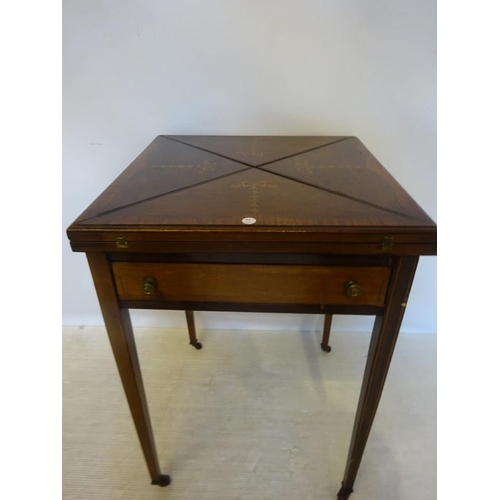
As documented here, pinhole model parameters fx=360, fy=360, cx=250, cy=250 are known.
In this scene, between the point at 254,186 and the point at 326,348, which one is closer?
the point at 254,186

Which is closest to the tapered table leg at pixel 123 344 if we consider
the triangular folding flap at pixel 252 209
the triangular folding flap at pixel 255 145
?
the triangular folding flap at pixel 252 209

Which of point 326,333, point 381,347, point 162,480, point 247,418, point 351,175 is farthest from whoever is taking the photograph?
point 326,333

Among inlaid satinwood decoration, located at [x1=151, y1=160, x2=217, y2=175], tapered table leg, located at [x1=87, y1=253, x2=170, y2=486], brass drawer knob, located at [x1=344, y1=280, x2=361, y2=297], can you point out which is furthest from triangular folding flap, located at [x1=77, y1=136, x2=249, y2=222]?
brass drawer knob, located at [x1=344, y1=280, x2=361, y2=297]

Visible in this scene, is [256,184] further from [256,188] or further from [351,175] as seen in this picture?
[351,175]

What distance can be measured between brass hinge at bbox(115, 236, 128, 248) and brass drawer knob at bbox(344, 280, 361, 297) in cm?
40

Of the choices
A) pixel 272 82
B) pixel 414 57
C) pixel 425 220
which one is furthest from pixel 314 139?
pixel 425 220

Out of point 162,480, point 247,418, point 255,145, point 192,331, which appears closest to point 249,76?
point 255,145

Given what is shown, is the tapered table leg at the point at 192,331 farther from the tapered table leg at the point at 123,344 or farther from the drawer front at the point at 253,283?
the drawer front at the point at 253,283

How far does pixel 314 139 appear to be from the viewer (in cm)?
107

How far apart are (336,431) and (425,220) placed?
0.82 m

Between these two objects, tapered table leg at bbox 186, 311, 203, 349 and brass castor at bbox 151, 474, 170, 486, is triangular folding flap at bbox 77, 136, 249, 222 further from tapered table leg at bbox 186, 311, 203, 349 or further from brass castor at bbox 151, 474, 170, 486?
brass castor at bbox 151, 474, 170, 486

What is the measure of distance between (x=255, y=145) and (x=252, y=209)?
416 millimetres

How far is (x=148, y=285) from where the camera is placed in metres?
0.67

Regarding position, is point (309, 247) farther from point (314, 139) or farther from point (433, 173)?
point (433, 173)
